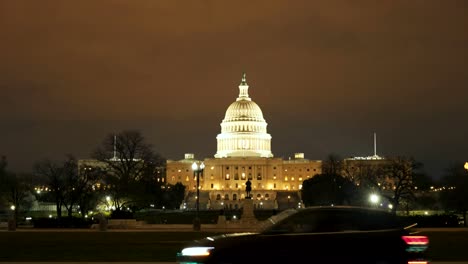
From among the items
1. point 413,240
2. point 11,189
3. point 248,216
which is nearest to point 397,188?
point 248,216

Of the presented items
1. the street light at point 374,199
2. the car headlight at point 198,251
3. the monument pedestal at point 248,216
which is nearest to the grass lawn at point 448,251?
the car headlight at point 198,251

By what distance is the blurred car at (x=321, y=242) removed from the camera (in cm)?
1549

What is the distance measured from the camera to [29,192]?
370 ft

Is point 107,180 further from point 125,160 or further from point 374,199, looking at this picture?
point 374,199

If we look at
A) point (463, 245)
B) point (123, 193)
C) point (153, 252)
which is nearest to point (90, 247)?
point (153, 252)

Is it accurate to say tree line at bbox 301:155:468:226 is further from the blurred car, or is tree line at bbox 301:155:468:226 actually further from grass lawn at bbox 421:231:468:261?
the blurred car

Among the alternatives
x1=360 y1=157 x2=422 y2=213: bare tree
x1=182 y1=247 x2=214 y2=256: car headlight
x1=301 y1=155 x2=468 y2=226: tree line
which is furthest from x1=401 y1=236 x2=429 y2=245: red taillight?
x1=360 y1=157 x2=422 y2=213: bare tree

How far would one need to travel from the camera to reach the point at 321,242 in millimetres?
15680

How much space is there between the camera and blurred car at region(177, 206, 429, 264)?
1549 cm

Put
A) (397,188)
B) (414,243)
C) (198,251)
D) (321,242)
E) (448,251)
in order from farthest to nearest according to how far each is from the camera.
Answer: (397,188)
(448,251)
(414,243)
(321,242)
(198,251)

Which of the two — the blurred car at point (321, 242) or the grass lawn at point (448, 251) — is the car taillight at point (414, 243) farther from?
the grass lawn at point (448, 251)

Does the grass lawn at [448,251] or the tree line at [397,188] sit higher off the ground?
the tree line at [397,188]

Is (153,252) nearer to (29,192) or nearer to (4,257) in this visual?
(4,257)

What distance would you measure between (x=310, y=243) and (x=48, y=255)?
1417cm
